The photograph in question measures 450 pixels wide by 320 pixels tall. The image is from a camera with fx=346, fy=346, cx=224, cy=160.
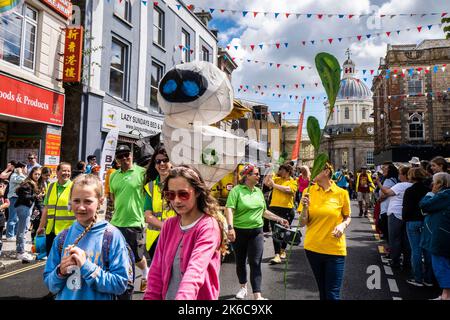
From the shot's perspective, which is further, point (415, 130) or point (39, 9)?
point (415, 130)

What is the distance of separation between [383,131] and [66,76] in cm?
3685

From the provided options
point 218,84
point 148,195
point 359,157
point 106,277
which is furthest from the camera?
point 359,157

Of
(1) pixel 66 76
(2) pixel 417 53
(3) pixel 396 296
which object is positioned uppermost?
(2) pixel 417 53

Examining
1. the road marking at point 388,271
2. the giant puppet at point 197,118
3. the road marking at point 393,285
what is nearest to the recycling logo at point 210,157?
the giant puppet at point 197,118

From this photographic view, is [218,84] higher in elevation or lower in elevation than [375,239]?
higher

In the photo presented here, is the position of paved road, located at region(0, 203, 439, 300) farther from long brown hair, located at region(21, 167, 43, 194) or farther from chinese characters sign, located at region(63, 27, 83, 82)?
chinese characters sign, located at region(63, 27, 83, 82)

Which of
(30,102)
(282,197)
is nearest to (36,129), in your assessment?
(30,102)

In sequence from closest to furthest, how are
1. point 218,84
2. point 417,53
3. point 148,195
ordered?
1. point 148,195
2. point 218,84
3. point 417,53

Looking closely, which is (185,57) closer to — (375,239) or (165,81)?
(375,239)

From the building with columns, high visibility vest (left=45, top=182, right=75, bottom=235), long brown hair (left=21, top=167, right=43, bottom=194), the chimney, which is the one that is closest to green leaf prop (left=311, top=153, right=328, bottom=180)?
high visibility vest (left=45, top=182, right=75, bottom=235)

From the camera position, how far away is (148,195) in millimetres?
4137

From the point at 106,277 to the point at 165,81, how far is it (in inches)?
119

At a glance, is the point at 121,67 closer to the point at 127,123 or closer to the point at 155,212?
the point at 127,123
